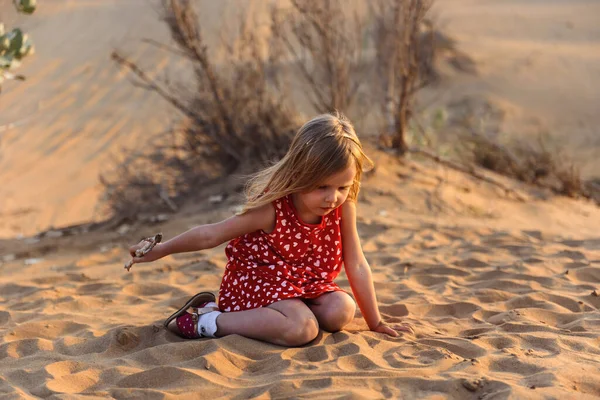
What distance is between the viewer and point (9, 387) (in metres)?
2.55

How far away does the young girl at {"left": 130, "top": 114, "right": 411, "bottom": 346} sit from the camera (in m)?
2.88

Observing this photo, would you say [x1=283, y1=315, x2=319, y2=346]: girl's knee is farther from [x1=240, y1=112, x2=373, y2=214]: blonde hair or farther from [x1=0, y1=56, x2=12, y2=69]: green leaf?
[x1=0, y1=56, x2=12, y2=69]: green leaf

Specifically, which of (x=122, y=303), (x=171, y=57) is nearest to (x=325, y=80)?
(x=122, y=303)

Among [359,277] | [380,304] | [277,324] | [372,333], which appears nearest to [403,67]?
[380,304]

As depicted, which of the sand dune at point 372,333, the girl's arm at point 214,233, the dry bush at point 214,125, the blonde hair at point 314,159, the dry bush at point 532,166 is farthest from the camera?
the dry bush at point 532,166

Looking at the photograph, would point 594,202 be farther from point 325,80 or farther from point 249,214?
point 249,214

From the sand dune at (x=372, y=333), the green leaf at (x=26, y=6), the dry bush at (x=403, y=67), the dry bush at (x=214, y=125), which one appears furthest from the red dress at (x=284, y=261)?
the dry bush at (x=403, y=67)

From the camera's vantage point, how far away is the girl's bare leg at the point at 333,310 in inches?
120

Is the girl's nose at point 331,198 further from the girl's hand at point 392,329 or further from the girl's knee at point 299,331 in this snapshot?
the girl's hand at point 392,329

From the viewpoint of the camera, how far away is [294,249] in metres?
3.08

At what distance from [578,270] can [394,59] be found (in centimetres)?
323

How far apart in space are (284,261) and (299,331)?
1.12 ft

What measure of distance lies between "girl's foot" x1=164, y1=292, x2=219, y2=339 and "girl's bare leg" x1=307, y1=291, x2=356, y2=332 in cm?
47

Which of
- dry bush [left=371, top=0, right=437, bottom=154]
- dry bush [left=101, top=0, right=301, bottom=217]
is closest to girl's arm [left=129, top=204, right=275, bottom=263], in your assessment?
dry bush [left=101, top=0, right=301, bottom=217]
